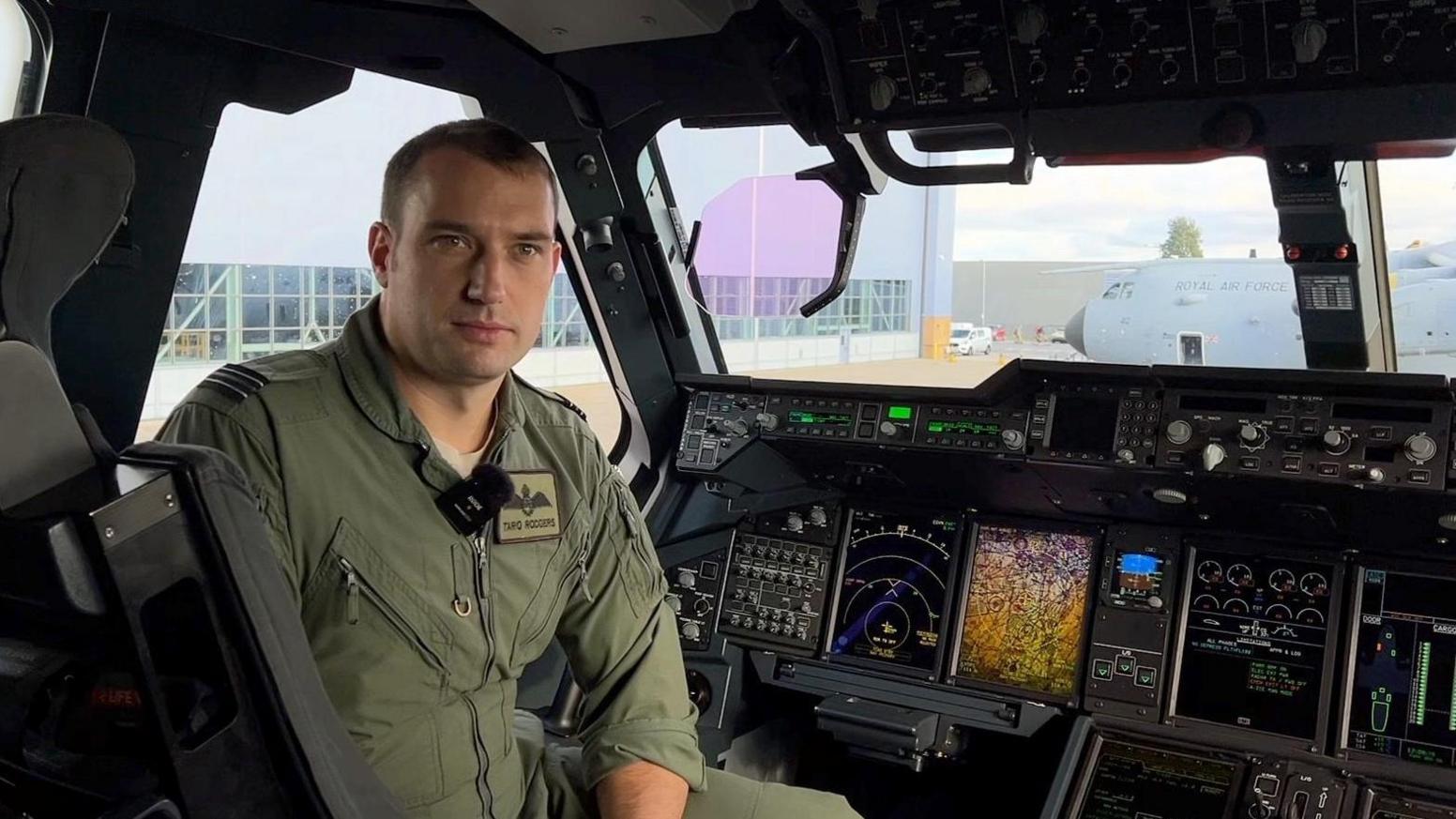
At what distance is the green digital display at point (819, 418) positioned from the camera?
109 inches

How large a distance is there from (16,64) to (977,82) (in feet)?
5.48

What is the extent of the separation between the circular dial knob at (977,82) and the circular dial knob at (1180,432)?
0.81 m

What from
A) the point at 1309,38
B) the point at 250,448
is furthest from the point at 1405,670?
the point at 250,448

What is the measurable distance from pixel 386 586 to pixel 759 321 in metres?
1.79

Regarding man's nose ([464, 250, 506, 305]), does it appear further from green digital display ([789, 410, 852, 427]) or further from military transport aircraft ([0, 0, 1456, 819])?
green digital display ([789, 410, 852, 427])

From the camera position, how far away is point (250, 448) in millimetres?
1421

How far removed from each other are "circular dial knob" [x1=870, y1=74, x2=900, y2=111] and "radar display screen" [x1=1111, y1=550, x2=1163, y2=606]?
115 centimetres

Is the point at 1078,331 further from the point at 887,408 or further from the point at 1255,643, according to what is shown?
the point at 1255,643

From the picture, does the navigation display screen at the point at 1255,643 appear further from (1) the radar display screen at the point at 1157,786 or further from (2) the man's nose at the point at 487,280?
(2) the man's nose at the point at 487,280

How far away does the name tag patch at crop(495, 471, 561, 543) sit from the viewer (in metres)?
1.62

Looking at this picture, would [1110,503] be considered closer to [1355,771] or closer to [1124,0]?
[1355,771]

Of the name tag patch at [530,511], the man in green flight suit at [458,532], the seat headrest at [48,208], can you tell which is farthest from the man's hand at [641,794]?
the seat headrest at [48,208]

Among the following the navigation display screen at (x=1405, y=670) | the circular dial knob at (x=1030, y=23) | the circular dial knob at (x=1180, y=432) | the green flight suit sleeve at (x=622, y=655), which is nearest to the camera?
the green flight suit sleeve at (x=622, y=655)

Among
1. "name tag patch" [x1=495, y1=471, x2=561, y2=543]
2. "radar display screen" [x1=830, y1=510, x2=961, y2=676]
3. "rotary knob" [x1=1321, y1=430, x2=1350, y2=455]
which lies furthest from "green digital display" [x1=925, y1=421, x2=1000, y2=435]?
"name tag patch" [x1=495, y1=471, x2=561, y2=543]
